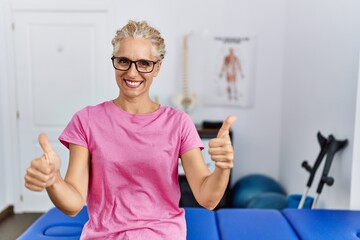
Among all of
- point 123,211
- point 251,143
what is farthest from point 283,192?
point 123,211

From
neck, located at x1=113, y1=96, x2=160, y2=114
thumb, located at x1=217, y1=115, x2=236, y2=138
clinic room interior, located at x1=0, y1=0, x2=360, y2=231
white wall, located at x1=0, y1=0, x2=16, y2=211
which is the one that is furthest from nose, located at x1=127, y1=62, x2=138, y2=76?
white wall, located at x1=0, y1=0, x2=16, y2=211

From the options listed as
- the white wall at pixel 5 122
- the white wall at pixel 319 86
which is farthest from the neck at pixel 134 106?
the white wall at pixel 5 122

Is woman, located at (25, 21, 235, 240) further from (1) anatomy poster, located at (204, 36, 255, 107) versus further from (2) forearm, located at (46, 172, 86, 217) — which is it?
(1) anatomy poster, located at (204, 36, 255, 107)

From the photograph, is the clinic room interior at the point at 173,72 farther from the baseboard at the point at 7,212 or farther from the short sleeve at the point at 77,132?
the short sleeve at the point at 77,132

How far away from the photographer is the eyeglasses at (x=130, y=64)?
46.6 inches

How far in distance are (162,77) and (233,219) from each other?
89.1 inches

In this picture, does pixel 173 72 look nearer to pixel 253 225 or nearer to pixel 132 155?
pixel 253 225

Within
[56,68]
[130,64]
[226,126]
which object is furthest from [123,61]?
[56,68]

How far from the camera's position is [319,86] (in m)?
2.64

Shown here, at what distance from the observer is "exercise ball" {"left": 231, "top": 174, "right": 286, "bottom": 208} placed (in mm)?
3377

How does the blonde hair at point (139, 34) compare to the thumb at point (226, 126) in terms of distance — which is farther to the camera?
the blonde hair at point (139, 34)

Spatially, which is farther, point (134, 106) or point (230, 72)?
point (230, 72)

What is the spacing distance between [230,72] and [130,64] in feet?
8.97

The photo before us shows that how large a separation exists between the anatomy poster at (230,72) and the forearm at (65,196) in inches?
111
